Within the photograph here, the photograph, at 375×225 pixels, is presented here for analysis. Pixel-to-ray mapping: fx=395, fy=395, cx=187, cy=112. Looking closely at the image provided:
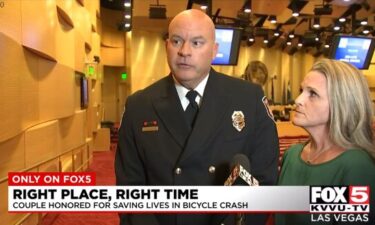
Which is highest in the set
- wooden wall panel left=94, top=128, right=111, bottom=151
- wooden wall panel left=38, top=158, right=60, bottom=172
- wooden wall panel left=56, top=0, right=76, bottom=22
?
wooden wall panel left=56, top=0, right=76, bottom=22

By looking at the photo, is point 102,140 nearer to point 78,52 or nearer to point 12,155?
point 78,52

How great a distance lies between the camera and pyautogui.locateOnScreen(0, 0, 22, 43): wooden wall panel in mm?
3081

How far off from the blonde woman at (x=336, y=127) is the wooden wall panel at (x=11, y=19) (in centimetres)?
255

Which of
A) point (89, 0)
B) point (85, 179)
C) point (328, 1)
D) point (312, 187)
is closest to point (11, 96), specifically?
point (85, 179)

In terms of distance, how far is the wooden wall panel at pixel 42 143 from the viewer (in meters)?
3.76

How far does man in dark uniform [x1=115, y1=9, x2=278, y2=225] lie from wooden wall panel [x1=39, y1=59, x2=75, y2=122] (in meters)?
3.04

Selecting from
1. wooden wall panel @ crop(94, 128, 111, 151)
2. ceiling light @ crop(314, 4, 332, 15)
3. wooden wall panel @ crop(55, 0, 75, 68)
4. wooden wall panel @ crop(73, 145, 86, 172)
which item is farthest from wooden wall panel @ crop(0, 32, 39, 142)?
ceiling light @ crop(314, 4, 332, 15)

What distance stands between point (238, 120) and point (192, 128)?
185 millimetres

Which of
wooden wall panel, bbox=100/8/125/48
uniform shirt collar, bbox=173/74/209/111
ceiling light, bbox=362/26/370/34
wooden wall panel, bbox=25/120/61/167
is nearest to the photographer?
uniform shirt collar, bbox=173/74/209/111

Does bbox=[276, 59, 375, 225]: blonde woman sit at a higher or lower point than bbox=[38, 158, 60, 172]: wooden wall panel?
higher

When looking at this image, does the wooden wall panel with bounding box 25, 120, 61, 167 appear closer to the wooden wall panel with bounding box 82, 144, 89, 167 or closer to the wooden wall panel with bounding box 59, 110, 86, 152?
the wooden wall panel with bounding box 59, 110, 86, 152

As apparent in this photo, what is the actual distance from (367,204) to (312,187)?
0.17m

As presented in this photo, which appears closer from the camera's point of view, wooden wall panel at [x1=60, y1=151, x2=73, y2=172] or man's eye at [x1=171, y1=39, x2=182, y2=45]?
man's eye at [x1=171, y1=39, x2=182, y2=45]

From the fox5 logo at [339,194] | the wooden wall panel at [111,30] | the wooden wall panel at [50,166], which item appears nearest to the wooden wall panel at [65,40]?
the wooden wall panel at [50,166]
